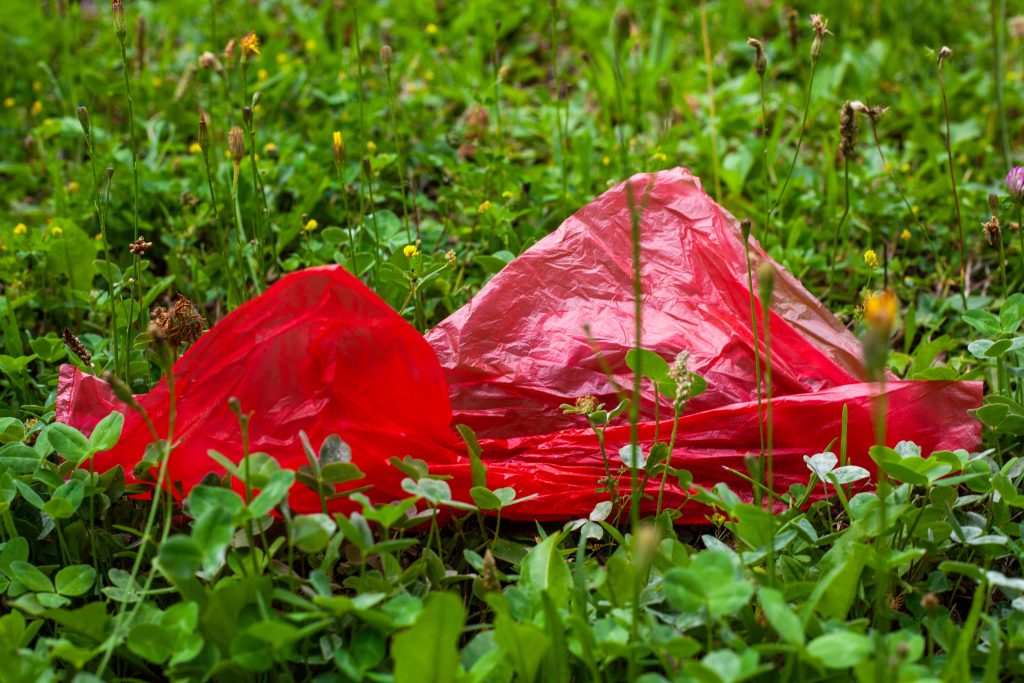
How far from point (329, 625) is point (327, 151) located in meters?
1.72

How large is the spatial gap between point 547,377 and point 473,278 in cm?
57

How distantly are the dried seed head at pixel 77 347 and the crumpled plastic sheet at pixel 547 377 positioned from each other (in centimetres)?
13

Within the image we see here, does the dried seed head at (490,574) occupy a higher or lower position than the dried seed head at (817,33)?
lower

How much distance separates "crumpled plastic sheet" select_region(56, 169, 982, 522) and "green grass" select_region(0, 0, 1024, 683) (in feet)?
0.23

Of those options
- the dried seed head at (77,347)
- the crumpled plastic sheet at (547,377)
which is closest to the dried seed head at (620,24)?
the crumpled plastic sheet at (547,377)

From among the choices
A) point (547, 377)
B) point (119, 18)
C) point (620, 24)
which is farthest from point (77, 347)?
point (620, 24)

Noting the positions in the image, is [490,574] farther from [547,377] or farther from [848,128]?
[848,128]

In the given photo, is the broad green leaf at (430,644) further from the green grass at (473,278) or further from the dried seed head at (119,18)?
the dried seed head at (119,18)

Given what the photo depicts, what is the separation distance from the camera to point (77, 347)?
178 centimetres

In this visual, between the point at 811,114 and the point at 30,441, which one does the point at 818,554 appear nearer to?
the point at 30,441

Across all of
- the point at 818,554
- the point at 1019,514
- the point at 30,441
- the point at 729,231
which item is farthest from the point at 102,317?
the point at 1019,514

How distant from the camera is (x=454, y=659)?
1.08m

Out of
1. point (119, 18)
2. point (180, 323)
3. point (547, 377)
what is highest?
point (119, 18)

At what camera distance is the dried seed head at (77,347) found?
1.76 metres
